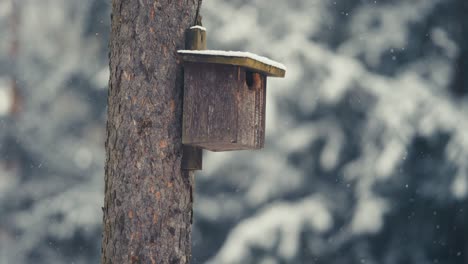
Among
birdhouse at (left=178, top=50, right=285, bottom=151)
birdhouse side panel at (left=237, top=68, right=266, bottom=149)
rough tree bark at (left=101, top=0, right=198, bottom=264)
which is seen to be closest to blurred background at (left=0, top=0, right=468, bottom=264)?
birdhouse side panel at (left=237, top=68, right=266, bottom=149)

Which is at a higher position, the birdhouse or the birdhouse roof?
the birdhouse roof

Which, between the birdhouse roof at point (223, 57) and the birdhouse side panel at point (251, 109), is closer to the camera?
the birdhouse roof at point (223, 57)

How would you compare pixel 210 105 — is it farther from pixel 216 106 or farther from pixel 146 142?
pixel 146 142

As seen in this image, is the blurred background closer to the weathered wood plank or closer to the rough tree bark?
the weathered wood plank

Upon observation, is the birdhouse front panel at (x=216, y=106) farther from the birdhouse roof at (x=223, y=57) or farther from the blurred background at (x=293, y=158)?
the blurred background at (x=293, y=158)

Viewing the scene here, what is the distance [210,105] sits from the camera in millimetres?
2822

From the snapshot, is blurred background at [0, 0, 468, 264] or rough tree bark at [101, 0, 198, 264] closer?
rough tree bark at [101, 0, 198, 264]

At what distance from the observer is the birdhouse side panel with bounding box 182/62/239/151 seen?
109 inches

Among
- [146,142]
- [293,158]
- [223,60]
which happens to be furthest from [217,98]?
[293,158]

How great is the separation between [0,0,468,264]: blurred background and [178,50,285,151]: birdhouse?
4.67 meters

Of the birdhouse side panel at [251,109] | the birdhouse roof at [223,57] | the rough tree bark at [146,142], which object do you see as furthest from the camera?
the birdhouse side panel at [251,109]

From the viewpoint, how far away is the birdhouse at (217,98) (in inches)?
109

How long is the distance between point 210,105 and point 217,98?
0.04 meters

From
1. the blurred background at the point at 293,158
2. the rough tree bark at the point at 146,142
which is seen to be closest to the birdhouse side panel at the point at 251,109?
the rough tree bark at the point at 146,142
